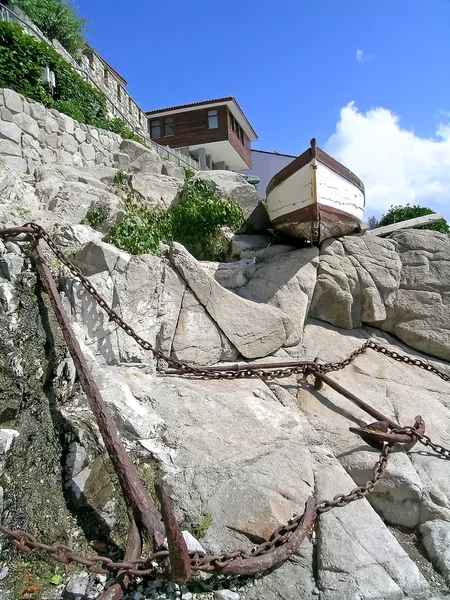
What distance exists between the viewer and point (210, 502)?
3127 millimetres

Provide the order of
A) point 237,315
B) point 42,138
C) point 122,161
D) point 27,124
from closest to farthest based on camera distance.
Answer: point 237,315
point 27,124
point 42,138
point 122,161

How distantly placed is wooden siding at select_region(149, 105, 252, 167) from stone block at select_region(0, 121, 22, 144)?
17.5 m

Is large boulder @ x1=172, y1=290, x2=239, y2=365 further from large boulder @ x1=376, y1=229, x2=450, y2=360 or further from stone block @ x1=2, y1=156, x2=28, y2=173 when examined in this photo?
stone block @ x1=2, y1=156, x2=28, y2=173

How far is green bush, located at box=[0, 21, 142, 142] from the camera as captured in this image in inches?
328

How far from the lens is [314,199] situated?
6102 millimetres

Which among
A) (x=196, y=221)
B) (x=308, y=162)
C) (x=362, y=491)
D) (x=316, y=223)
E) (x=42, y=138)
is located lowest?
(x=362, y=491)

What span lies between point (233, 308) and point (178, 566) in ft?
10.4

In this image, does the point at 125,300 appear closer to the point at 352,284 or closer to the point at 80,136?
the point at 352,284

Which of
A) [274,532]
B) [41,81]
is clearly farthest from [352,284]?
[41,81]

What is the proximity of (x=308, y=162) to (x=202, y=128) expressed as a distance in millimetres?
19533

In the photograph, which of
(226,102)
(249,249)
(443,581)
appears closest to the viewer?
(443,581)

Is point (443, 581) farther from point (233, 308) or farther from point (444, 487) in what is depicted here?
point (233, 308)

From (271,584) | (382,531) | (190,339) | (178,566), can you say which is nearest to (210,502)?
(271,584)

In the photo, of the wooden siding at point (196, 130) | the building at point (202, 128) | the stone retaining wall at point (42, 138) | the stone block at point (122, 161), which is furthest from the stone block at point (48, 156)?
the wooden siding at point (196, 130)
